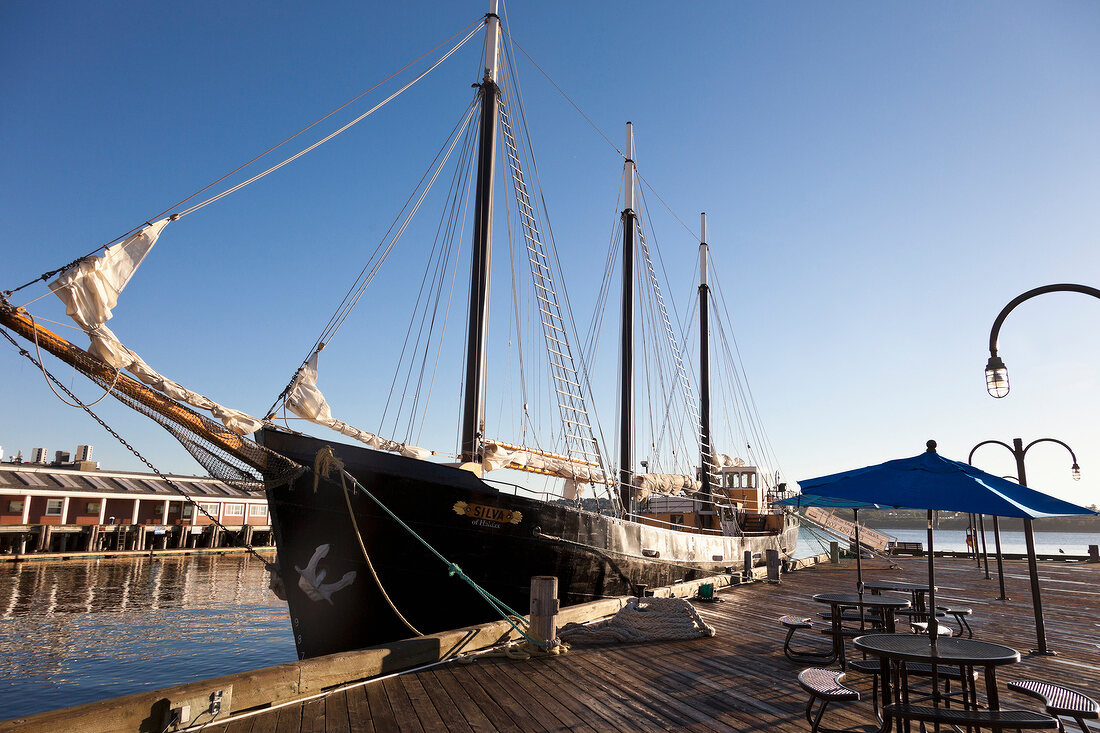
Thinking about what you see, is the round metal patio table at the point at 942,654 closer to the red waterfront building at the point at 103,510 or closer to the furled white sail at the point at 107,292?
the furled white sail at the point at 107,292

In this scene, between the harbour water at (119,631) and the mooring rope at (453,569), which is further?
the harbour water at (119,631)

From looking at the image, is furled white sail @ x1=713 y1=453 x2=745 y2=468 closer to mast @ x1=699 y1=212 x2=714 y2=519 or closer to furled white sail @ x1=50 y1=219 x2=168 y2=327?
mast @ x1=699 y1=212 x2=714 y2=519

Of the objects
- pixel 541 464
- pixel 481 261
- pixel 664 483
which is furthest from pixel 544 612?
pixel 664 483

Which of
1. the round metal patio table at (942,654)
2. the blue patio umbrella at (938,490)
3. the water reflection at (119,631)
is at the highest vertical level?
the blue patio umbrella at (938,490)

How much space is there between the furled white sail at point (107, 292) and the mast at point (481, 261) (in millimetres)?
5455

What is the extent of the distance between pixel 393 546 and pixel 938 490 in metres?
8.02

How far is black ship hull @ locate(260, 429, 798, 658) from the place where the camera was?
9.87m

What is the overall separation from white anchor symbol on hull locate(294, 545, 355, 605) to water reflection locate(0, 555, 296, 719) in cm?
904

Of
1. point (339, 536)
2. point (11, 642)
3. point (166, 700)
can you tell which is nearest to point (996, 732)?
point (166, 700)

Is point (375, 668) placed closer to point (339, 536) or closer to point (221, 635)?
point (339, 536)

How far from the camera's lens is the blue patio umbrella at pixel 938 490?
16.7 ft

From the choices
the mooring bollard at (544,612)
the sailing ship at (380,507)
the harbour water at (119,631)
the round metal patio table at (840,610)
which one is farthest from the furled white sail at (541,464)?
the harbour water at (119,631)

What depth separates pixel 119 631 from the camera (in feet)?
71.6

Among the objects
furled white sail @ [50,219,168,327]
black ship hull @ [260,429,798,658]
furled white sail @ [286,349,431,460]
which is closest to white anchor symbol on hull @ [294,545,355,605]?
black ship hull @ [260,429,798,658]
